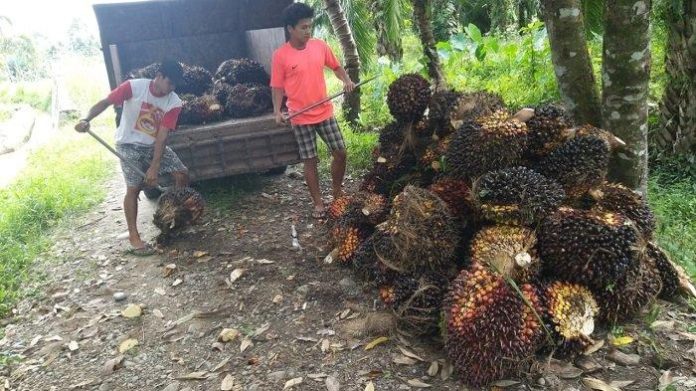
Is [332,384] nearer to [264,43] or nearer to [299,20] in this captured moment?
[299,20]

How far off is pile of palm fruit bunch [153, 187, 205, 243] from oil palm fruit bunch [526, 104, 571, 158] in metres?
2.85

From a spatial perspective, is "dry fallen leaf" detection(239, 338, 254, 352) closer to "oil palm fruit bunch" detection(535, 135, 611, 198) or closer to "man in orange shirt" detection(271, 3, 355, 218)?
"man in orange shirt" detection(271, 3, 355, 218)

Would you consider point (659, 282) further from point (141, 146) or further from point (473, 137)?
point (141, 146)

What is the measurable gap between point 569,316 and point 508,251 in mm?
433

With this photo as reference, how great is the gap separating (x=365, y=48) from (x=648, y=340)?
7106mm

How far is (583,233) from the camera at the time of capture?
2715 millimetres

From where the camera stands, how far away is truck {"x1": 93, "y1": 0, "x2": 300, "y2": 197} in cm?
495

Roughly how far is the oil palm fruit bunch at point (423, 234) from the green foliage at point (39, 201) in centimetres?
297

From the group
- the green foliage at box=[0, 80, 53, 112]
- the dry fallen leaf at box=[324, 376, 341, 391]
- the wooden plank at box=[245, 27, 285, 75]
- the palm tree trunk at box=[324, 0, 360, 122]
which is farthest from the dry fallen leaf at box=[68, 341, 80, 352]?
the green foliage at box=[0, 80, 53, 112]

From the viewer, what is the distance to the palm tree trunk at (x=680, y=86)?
4.79m

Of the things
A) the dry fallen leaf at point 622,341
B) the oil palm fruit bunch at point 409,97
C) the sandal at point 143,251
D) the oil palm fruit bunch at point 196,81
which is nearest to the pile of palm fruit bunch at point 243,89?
the oil palm fruit bunch at point 196,81

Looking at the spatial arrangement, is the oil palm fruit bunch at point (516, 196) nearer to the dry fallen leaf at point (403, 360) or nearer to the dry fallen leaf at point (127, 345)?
the dry fallen leaf at point (403, 360)

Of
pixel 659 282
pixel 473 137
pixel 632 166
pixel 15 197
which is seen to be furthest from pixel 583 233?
pixel 15 197

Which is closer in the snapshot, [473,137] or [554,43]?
[473,137]
